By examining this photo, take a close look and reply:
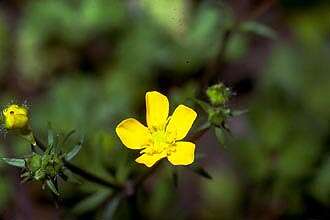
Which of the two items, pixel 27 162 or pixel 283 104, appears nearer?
pixel 27 162

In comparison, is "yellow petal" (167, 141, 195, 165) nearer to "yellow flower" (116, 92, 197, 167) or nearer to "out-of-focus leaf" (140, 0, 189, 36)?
"yellow flower" (116, 92, 197, 167)

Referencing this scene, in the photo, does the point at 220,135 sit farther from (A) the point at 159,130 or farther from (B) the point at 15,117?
(B) the point at 15,117

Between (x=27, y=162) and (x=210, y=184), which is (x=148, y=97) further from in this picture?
(x=210, y=184)

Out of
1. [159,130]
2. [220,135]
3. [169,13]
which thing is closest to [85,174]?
[159,130]

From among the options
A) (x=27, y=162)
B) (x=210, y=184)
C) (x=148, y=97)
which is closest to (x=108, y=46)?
(x=210, y=184)

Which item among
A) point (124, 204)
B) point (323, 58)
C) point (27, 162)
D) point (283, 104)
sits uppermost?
point (323, 58)

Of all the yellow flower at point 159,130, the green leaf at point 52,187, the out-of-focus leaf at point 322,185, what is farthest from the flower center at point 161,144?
the out-of-focus leaf at point 322,185

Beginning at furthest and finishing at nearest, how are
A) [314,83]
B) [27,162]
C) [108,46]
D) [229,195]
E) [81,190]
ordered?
[108,46]
[314,83]
[229,195]
[81,190]
[27,162]
